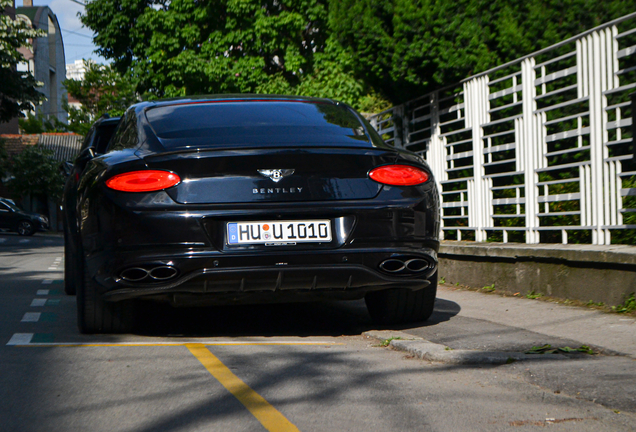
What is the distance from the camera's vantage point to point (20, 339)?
17.3 ft

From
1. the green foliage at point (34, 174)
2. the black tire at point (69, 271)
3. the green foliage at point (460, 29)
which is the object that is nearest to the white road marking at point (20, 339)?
the black tire at point (69, 271)

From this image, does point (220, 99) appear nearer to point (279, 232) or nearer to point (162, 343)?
point (279, 232)

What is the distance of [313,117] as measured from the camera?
5707 millimetres

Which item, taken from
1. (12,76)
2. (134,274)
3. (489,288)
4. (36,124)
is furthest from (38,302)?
(36,124)

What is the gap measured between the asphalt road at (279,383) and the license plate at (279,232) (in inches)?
25.0

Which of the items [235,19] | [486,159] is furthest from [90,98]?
[486,159]

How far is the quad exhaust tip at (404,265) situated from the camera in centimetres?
502

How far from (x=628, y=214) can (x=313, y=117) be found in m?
2.53

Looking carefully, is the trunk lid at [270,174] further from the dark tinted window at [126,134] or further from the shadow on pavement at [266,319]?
the shadow on pavement at [266,319]

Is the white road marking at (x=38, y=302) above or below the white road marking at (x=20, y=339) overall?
above

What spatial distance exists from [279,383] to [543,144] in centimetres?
444

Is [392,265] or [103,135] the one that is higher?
[103,135]

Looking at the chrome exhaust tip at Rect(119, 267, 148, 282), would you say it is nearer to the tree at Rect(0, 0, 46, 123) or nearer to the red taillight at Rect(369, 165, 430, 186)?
the red taillight at Rect(369, 165, 430, 186)

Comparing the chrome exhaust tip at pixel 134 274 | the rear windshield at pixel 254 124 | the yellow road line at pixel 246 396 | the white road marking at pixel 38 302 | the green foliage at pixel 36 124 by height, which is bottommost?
the yellow road line at pixel 246 396
